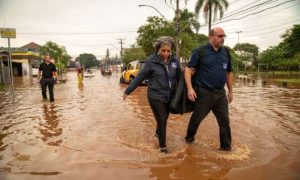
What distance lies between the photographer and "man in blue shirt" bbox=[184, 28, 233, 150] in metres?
4.41

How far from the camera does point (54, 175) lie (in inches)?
152

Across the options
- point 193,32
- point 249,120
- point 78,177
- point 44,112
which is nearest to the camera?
point 78,177

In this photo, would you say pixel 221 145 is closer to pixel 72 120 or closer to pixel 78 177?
pixel 78 177

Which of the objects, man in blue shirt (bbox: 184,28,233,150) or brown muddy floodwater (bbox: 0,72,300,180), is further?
man in blue shirt (bbox: 184,28,233,150)

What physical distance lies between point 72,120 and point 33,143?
215 centimetres

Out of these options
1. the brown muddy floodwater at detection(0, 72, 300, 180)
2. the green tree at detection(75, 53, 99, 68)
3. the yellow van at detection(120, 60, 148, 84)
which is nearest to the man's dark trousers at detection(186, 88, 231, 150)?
the brown muddy floodwater at detection(0, 72, 300, 180)

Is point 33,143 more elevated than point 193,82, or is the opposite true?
point 193,82

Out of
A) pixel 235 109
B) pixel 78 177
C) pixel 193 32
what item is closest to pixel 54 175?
pixel 78 177

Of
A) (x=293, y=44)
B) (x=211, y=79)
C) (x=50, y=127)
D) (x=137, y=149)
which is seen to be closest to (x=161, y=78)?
(x=211, y=79)

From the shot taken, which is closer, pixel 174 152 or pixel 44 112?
pixel 174 152

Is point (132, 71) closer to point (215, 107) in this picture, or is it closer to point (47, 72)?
point (47, 72)

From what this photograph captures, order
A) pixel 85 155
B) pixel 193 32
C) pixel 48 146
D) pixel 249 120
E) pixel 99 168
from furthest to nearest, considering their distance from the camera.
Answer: pixel 193 32 < pixel 249 120 < pixel 48 146 < pixel 85 155 < pixel 99 168

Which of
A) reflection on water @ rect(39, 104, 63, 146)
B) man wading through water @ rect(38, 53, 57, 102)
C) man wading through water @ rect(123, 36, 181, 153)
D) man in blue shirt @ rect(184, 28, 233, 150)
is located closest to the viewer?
man in blue shirt @ rect(184, 28, 233, 150)

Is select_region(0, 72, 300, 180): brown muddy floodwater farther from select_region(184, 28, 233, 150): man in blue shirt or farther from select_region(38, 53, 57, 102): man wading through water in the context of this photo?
select_region(38, 53, 57, 102): man wading through water
